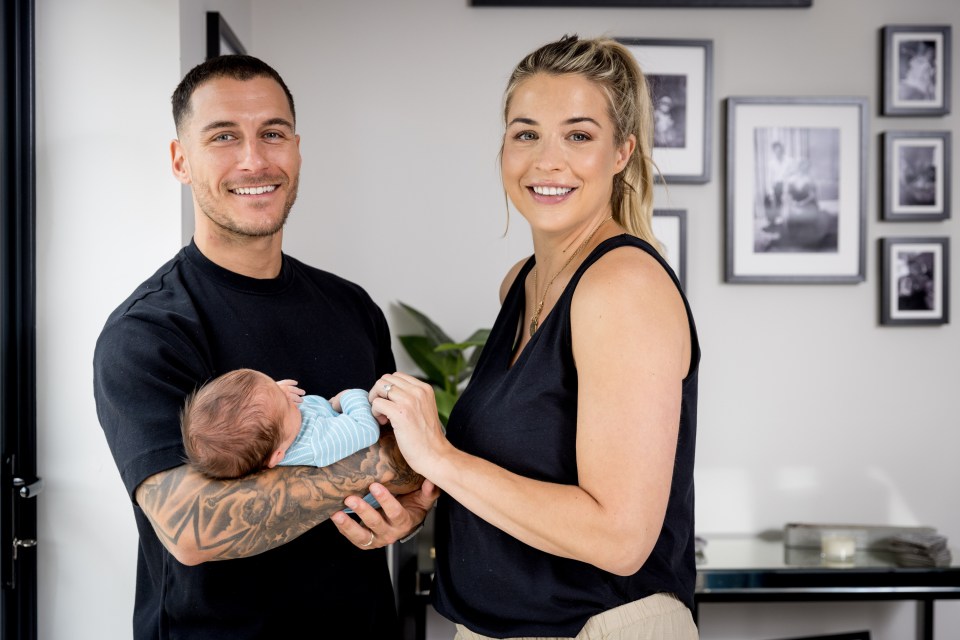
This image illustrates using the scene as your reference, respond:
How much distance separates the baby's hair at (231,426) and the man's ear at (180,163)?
483 millimetres

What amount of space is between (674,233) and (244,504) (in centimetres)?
224

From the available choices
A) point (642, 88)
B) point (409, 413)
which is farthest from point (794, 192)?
point (409, 413)

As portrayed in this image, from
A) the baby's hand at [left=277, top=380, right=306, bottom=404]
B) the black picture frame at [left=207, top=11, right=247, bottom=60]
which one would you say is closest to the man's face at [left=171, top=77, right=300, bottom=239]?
the baby's hand at [left=277, top=380, right=306, bottom=404]

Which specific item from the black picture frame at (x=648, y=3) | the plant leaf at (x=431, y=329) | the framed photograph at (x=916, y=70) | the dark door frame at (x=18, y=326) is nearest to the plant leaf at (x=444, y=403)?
the plant leaf at (x=431, y=329)

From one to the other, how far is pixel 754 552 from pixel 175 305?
2.34 meters

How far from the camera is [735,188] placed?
3221 millimetres

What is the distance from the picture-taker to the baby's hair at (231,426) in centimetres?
134

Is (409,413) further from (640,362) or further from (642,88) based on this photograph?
(642,88)

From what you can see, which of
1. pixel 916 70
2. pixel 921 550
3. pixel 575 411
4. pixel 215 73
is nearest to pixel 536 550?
pixel 575 411

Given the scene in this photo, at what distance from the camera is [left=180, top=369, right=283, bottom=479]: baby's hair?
1339 mm

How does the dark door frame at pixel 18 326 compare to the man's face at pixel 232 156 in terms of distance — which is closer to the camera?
the man's face at pixel 232 156

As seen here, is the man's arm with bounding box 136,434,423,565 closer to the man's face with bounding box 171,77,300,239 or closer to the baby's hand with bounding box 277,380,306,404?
the baby's hand with bounding box 277,380,306,404

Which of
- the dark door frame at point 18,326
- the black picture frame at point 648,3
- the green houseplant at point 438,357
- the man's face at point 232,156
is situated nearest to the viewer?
the man's face at point 232,156

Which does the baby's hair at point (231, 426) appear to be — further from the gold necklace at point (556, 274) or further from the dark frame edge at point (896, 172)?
the dark frame edge at point (896, 172)
